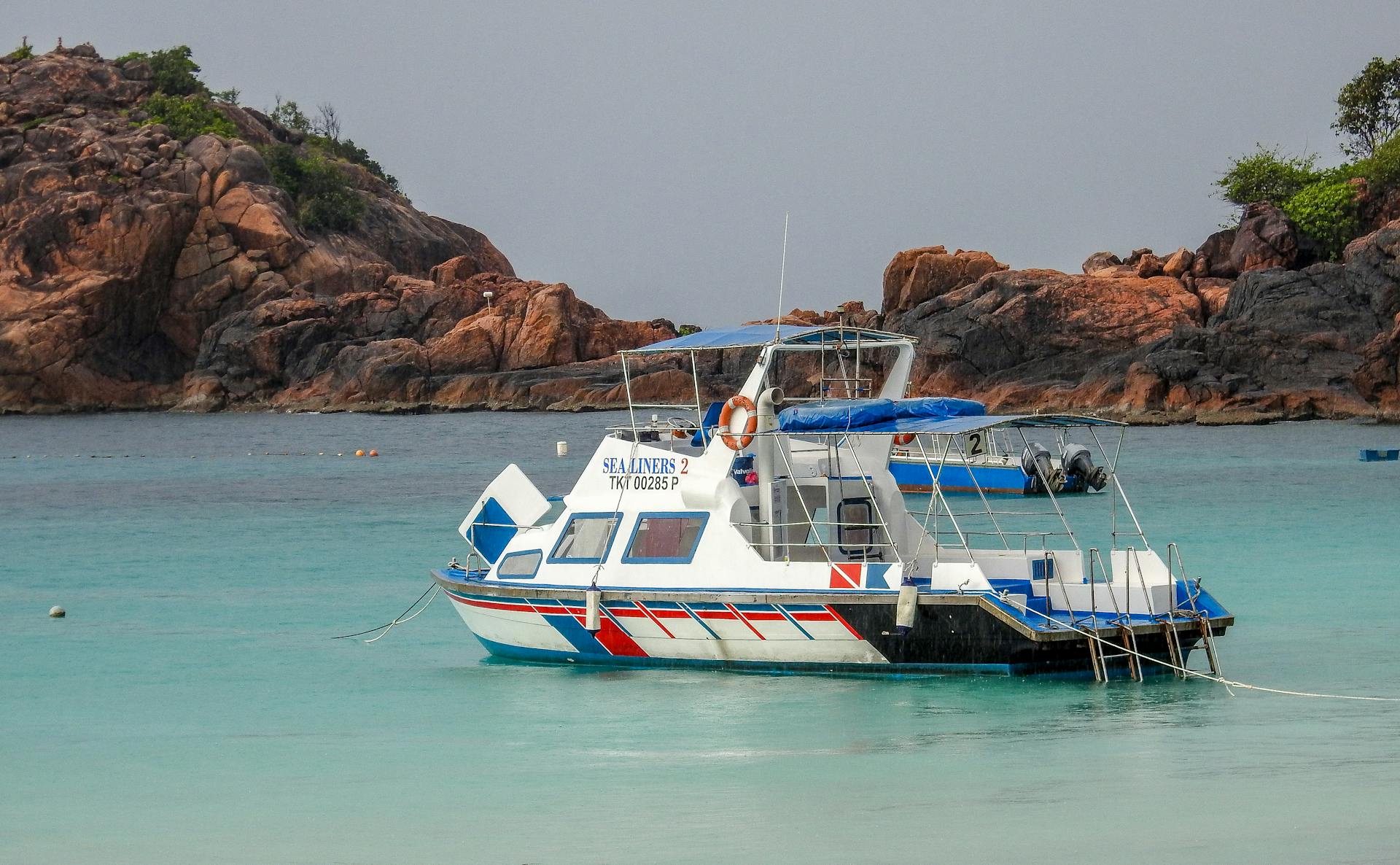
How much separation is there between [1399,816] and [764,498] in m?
8.47

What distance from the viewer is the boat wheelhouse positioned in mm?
18031

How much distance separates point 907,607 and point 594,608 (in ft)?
12.9

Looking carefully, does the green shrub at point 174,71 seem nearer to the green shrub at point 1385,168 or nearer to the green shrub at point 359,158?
the green shrub at point 359,158

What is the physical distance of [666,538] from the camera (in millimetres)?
19438

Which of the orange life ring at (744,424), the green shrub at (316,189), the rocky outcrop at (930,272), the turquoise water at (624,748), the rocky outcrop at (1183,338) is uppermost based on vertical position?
the green shrub at (316,189)

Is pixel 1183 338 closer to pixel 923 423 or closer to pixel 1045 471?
pixel 1045 471

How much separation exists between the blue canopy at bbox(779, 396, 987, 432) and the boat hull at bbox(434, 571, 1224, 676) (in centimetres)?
216

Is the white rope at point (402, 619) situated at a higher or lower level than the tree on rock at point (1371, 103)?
lower

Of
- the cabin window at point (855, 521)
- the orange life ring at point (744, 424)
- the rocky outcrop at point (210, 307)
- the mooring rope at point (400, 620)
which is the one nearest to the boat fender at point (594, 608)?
the orange life ring at point (744, 424)

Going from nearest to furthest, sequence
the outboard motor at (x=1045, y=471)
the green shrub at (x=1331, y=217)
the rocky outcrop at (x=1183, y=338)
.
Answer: the outboard motor at (x=1045, y=471)
the rocky outcrop at (x=1183, y=338)
the green shrub at (x=1331, y=217)

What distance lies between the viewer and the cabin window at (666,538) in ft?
63.2

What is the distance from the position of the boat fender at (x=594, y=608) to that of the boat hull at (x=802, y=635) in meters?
0.06

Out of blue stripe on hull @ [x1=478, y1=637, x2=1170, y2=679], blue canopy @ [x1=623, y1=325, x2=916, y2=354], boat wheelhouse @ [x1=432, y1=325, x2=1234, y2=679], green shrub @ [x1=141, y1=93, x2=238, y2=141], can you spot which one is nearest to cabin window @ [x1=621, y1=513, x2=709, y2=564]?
boat wheelhouse @ [x1=432, y1=325, x2=1234, y2=679]

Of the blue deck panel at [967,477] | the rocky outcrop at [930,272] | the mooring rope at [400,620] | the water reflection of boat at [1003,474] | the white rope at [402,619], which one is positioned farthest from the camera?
the rocky outcrop at [930,272]
